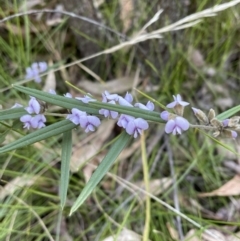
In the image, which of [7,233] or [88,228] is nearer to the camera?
[7,233]

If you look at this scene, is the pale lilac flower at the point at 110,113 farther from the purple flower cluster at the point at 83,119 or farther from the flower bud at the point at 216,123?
the flower bud at the point at 216,123

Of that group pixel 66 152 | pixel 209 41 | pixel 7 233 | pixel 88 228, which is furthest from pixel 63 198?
pixel 209 41

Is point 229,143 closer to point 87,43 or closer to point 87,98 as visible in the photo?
point 87,43

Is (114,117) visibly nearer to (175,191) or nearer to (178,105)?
(178,105)

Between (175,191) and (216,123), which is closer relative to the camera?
(216,123)

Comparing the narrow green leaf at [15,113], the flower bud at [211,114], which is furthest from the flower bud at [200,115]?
the narrow green leaf at [15,113]

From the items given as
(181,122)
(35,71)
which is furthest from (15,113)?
(35,71)

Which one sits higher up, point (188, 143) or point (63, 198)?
point (63, 198)
